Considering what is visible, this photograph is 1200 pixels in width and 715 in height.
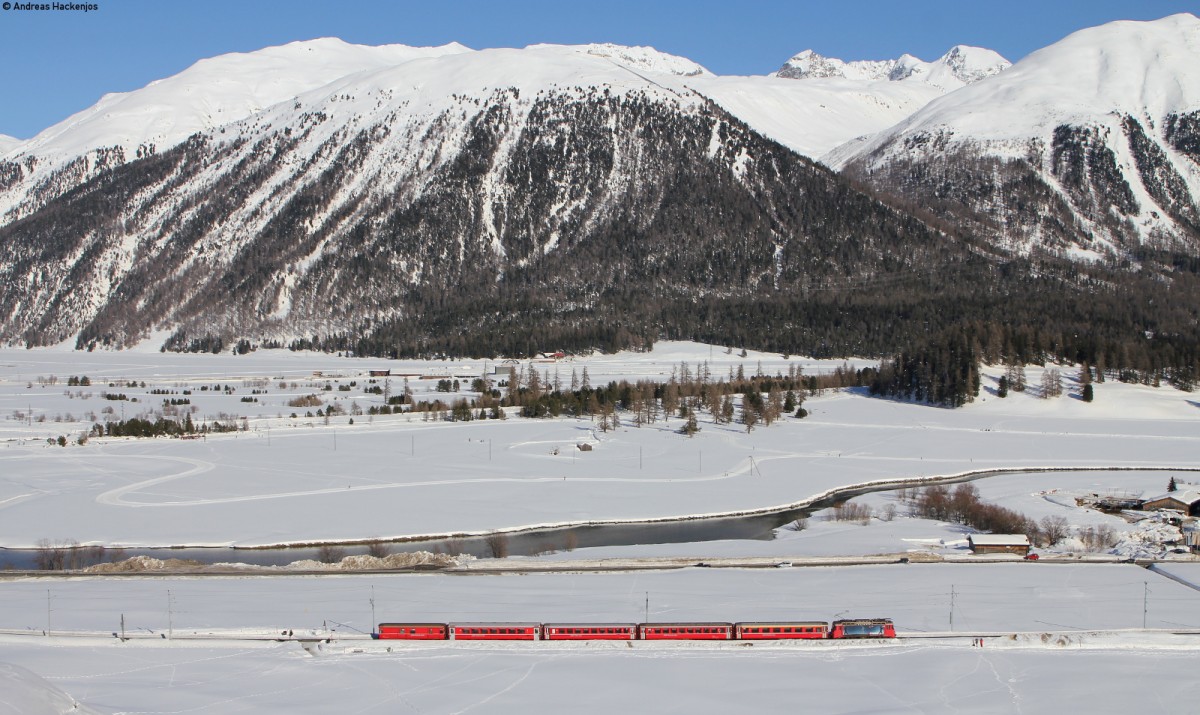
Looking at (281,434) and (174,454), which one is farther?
(281,434)

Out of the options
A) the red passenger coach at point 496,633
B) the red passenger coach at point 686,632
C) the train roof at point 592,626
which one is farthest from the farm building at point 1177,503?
the red passenger coach at point 496,633

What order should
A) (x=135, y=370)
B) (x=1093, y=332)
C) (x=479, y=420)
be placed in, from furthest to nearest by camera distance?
(x=135, y=370) < (x=1093, y=332) < (x=479, y=420)

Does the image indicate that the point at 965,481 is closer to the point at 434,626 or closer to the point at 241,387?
the point at 434,626

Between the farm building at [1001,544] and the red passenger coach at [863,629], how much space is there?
18344mm

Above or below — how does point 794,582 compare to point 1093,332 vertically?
below

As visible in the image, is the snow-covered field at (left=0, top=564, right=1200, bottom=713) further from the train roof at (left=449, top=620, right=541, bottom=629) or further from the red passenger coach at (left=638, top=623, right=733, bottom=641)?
the train roof at (left=449, top=620, right=541, bottom=629)

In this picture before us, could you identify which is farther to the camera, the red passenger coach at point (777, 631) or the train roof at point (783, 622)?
the train roof at point (783, 622)

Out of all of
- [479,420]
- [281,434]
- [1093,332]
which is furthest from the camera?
[1093,332]

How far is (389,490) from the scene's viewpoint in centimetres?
7512

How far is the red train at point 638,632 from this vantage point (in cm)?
4250

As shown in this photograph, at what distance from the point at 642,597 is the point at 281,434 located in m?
59.3

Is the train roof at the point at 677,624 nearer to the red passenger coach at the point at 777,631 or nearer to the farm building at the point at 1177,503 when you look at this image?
the red passenger coach at the point at 777,631

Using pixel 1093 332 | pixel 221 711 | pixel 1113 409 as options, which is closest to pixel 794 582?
pixel 221 711

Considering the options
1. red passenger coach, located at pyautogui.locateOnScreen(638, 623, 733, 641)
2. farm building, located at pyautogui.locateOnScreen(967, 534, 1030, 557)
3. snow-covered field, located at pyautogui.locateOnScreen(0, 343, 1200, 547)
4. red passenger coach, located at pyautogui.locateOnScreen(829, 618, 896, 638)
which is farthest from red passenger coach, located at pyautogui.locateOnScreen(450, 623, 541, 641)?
farm building, located at pyautogui.locateOnScreen(967, 534, 1030, 557)
